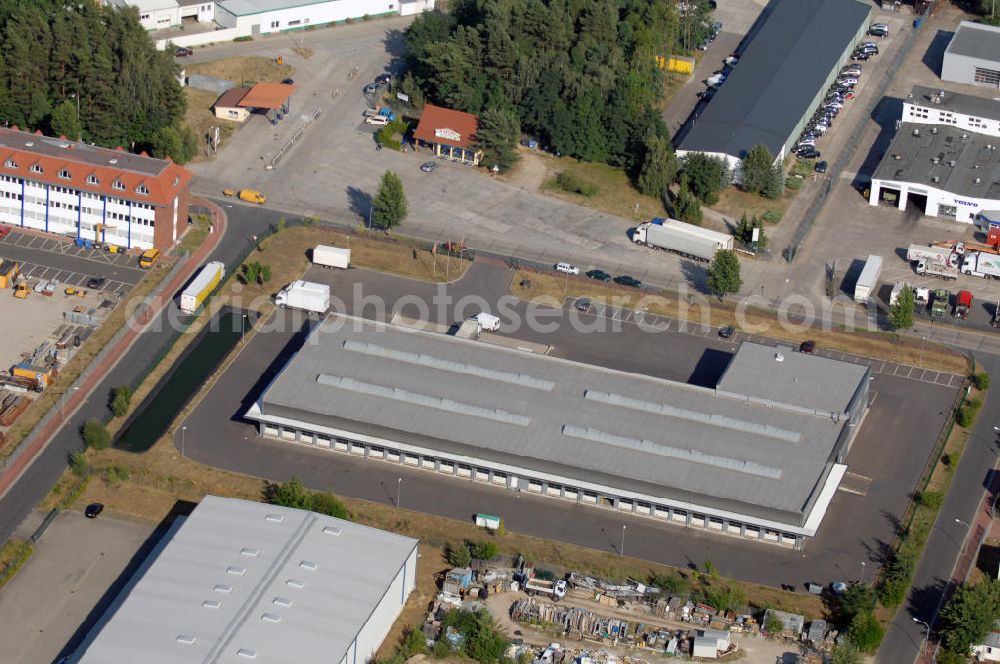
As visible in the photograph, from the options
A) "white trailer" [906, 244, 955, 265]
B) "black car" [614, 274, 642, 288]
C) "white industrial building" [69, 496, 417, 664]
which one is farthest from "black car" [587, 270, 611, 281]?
"white industrial building" [69, 496, 417, 664]

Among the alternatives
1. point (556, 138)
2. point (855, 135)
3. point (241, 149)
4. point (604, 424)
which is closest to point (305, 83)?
point (241, 149)

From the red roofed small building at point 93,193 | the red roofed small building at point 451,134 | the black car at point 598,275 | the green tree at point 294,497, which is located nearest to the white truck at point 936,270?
the black car at point 598,275

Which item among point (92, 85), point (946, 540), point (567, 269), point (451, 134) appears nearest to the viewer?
point (946, 540)

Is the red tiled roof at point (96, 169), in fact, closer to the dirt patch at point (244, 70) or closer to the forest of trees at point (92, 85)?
the forest of trees at point (92, 85)

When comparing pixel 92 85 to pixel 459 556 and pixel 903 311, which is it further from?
pixel 903 311

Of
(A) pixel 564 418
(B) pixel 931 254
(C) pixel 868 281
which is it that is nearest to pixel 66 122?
(A) pixel 564 418
